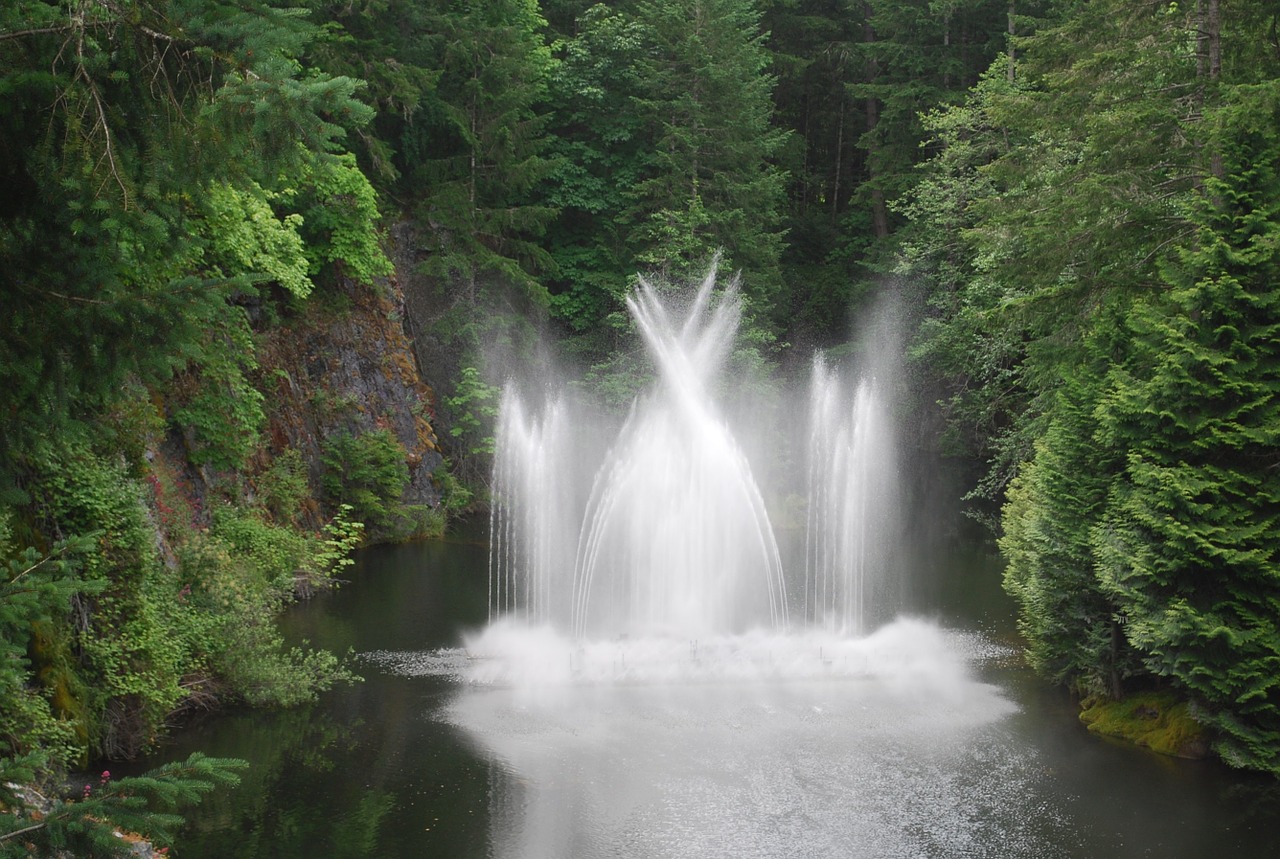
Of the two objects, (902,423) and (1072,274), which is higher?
(1072,274)

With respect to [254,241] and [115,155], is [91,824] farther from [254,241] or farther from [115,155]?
[254,241]

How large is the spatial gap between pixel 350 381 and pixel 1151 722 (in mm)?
19107

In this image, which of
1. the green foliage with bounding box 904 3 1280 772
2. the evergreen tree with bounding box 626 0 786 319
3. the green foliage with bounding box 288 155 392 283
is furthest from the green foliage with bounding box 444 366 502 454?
the green foliage with bounding box 904 3 1280 772

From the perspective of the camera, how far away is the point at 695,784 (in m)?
12.0

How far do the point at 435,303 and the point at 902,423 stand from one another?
16.0 metres

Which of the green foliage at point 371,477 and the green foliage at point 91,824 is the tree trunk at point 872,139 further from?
the green foliage at point 91,824

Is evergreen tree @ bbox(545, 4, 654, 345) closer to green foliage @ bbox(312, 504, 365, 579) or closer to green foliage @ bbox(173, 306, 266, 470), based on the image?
green foliage @ bbox(312, 504, 365, 579)

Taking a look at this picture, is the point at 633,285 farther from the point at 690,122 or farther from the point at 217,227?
the point at 217,227

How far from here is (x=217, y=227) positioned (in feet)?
58.6

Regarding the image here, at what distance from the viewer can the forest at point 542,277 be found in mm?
5055

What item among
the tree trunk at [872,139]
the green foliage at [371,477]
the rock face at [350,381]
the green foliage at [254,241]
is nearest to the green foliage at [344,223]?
the rock face at [350,381]

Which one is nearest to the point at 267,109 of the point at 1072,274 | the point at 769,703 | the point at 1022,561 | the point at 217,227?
the point at 769,703

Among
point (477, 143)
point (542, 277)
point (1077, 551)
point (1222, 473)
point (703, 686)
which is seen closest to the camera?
point (1222, 473)

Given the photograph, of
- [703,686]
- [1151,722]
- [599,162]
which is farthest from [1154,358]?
[599,162]
